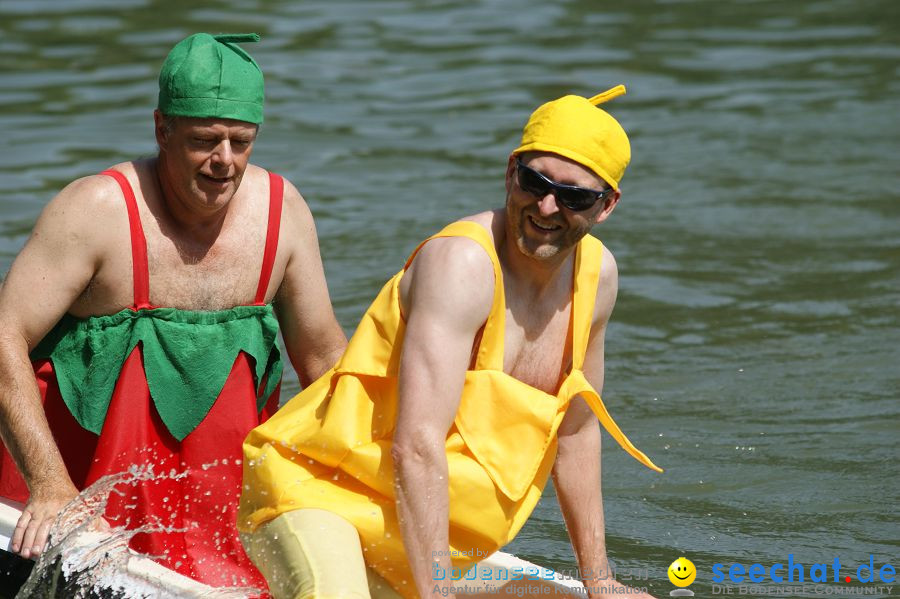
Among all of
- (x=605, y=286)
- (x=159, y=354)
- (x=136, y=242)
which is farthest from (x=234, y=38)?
(x=605, y=286)

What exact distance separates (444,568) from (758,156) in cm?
912

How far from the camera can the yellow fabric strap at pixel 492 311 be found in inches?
160

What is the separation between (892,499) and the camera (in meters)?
6.43

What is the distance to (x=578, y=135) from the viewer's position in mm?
4059

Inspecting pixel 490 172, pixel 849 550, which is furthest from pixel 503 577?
pixel 490 172

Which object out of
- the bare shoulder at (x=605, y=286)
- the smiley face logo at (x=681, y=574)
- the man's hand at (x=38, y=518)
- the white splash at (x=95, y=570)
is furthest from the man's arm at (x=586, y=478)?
the man's hand at (x=38, y=518)

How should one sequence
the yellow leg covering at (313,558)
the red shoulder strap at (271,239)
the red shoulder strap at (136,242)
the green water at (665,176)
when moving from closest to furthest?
the yellow leg covering at (313,558) < the red shoulder strap at (136,242) < the red shoulder strap at (271,239) < the green water at (665,176)

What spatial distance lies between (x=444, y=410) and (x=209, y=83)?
4.34 ft

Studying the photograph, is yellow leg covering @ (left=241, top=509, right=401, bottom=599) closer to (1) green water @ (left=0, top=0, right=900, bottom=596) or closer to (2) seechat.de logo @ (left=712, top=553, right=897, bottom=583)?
(1) green water @ (left=0, top=0, right=900, bottom=596)

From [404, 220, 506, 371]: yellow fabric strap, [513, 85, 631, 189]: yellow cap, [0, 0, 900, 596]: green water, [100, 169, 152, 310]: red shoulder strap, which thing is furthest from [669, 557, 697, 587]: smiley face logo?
[100, 169, 152, 310]: red shoulder strap

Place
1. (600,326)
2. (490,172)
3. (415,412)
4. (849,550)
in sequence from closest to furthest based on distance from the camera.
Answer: (415,412) < (600,326) < (849,550) < (490,172)

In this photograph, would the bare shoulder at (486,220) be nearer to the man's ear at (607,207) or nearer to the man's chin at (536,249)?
the man's chin at (536,249)

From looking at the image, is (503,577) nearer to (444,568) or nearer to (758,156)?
(444,568)

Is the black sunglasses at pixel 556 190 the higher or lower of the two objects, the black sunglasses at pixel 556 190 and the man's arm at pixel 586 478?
the higher
